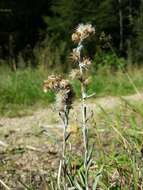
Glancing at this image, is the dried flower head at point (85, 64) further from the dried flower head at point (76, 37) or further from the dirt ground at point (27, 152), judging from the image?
the dirt ground at point (27, 152)

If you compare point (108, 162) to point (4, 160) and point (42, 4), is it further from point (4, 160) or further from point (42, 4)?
point (42, 4)

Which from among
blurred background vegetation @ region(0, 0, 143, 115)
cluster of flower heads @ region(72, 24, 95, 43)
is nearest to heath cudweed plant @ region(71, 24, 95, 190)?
cluster of flower heads @ region(72, 24, 95, 43)

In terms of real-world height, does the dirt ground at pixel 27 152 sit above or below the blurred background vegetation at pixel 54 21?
below

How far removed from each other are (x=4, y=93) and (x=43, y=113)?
1358mm

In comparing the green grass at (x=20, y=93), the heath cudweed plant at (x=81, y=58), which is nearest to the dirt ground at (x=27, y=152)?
the heath cudweed plant at (x=81, y=58)

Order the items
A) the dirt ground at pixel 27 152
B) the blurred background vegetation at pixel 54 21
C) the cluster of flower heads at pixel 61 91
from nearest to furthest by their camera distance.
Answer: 1. the cluster of flower heads at pixel 61 91
2. the dirt ground at pixel 27 152
3. the blurred background vegetation at pixel 54 21

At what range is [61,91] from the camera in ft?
5.29

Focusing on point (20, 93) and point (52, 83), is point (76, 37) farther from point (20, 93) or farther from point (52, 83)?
point (20, 93)

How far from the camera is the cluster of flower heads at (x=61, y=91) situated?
161 centimetres

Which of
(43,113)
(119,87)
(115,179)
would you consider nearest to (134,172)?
(115,179)

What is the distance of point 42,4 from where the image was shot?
2544cm

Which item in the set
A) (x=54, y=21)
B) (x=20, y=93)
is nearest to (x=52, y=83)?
(x=20, y=93)

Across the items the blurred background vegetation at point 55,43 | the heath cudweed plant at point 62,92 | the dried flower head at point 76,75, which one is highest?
the blurred background vegetation at point 55,43

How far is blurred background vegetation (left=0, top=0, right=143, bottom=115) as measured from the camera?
7.97 meters
